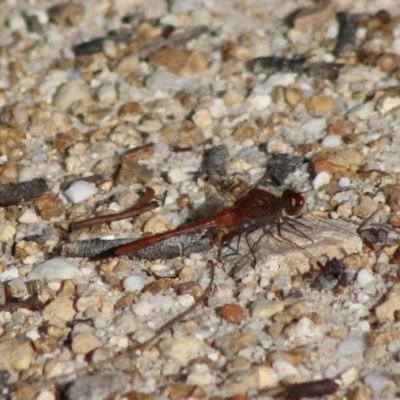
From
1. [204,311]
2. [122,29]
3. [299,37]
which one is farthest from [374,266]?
[122,29]

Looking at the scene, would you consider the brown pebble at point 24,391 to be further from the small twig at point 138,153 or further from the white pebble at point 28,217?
the small twig at point 138,153

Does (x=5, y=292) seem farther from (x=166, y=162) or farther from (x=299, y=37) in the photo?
(x=299, y=37)

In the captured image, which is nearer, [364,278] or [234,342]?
[234,342]

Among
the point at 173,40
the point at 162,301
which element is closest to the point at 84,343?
the point at 162,301

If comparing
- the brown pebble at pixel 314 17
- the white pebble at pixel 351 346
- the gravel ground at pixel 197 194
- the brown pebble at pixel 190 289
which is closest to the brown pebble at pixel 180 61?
the gravel ground at pixel 197 194

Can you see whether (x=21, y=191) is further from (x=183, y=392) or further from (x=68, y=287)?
(x=183, y=392)

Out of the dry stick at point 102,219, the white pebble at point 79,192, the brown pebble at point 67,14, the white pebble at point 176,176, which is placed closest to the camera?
the dry stick at point 102,219

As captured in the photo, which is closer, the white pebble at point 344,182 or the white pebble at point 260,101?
the white pebble at point 344,182
